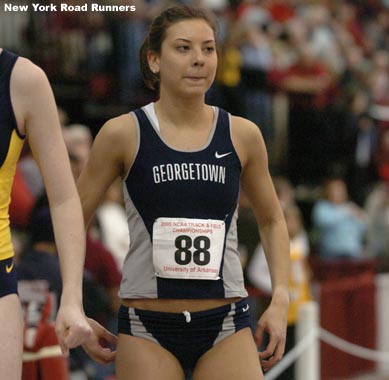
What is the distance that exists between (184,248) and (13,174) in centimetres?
80

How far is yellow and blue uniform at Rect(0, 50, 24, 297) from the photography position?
3.76 meters

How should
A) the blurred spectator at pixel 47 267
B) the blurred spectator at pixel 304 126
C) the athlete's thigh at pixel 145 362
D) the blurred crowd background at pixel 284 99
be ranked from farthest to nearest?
the blurred spectator at pixel 304 126
the blurred crowd background at pixel 284 99
the blurred spectator at pixel 47 267
the athlete's thigh at pixel 145 362

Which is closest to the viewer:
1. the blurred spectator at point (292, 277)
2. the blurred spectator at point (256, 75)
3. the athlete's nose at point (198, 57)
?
the athlete's nose at point (198, 57)

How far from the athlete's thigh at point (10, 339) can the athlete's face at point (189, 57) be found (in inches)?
45.2

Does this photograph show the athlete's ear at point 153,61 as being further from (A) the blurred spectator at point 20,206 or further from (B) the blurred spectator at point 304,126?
(B) the blurred spectator at point 304,126

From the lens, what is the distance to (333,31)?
55.6ft

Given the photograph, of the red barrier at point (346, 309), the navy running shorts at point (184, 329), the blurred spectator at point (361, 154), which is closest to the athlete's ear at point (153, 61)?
the navy running shorts at point (184, 329)

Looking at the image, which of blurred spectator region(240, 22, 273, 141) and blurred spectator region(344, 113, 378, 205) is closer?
blurred spectator region(240, 22, 273, 141)

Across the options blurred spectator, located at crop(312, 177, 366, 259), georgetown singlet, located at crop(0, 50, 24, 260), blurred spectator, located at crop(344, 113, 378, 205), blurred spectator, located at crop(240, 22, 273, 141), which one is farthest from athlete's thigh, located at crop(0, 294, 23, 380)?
blurred spectator, located at crop(344, 113, 378, 205)

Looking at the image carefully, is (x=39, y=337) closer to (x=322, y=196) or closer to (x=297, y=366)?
(x=297, y=366)

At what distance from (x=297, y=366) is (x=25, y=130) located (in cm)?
519

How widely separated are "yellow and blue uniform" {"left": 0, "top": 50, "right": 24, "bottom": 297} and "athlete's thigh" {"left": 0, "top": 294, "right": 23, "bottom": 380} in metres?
0.05

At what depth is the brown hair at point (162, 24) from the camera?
451cm

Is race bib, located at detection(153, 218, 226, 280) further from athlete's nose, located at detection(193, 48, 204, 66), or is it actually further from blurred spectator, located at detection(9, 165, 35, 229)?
blurred spectator, located at detection(9, 165, 35, 229)
